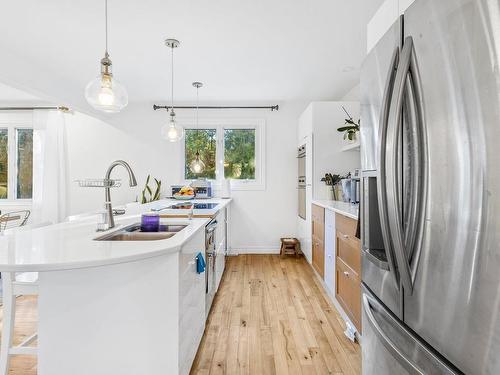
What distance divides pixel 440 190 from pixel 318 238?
262 cm

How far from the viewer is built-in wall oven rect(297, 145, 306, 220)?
4125mm

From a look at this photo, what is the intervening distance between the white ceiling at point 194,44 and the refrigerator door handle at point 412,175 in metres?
1.70

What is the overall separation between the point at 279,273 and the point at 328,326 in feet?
4.49

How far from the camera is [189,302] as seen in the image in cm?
164

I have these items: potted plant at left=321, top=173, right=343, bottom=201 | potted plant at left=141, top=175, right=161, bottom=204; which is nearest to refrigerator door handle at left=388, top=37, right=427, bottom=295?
potted plant at left=321, top=173, right=343, bottom=201

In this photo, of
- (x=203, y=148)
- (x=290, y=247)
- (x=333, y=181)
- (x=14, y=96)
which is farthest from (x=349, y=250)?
(x=14, y=96)

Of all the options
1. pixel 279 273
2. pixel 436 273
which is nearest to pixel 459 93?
pixel 436 273

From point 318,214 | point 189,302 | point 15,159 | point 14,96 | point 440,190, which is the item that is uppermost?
point 14,96

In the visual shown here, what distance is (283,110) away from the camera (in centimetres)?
473

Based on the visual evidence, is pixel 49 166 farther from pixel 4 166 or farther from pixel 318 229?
pixel 318 229

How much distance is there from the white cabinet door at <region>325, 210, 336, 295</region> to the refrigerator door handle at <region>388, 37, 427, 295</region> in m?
1.82

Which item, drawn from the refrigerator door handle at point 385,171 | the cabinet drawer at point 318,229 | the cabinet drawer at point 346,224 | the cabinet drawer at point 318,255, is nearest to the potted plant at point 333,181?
the cabinet drawer at point 318,229

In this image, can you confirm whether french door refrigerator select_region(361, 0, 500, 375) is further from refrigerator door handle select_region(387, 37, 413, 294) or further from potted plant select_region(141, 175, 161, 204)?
potted plant select_region(141, 175, 161, 204)

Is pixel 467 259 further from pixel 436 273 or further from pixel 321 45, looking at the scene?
pixel 321 45
